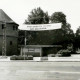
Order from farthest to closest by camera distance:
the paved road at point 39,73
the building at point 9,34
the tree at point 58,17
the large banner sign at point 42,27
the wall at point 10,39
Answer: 1. the tree at point 58,17
2. the wall at point 10,39
3. the building at point 9,34
4. the large banner sign at point 42,27
5. the paved road at point 39,73

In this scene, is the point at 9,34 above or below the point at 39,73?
above

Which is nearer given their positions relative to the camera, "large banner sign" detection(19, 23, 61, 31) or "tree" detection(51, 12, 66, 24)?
"large banner sign" detection(19, 23, 61, 31)

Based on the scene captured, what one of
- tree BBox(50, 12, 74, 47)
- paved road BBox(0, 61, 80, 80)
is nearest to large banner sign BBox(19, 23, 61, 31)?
paved road BBox(0, 61, 80, 80)

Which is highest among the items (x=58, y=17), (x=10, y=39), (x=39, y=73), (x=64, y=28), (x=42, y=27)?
(x=58, y=17)

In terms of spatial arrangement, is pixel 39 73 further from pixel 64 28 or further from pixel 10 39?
pixel 64 28

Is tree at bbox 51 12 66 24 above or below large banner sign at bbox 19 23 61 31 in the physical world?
above

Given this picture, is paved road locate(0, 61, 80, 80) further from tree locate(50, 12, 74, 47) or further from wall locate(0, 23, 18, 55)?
tree locate(50, 12, 74, 47)

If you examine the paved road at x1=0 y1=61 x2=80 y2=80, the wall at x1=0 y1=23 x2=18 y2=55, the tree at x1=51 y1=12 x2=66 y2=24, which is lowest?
the paved road at x1=0 y1=61 x2=80 y2=80

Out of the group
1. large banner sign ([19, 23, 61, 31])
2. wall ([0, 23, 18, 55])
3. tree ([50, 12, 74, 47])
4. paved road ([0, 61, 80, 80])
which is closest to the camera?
paved road ([0, 61, 80, 80])

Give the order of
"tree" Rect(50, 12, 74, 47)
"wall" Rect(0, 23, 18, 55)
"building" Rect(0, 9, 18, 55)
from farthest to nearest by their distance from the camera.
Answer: "tree" Rect(50, 12, 74, 47), "wall" Rect(0, 23, 18, 55), "building" Rect(0, 9, 18, 55)

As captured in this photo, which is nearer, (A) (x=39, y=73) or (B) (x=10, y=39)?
(A) (x=39, y=73)

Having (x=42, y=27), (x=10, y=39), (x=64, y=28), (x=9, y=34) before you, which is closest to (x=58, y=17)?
(x=64, y=28)

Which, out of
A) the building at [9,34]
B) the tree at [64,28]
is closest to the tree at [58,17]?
the tree at [64,28]

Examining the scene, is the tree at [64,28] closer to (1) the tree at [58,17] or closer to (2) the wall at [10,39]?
(1) the tree at [58,17]
